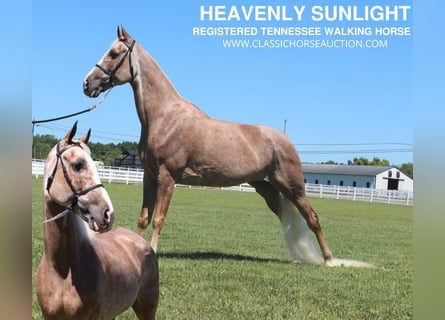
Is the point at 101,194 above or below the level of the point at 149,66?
below

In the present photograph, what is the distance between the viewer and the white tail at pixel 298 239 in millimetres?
5391

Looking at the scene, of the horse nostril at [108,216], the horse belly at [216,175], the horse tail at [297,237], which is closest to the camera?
the horse nostril at [108,216]

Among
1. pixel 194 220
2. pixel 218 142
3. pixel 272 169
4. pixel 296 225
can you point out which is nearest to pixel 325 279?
pixel 296 225

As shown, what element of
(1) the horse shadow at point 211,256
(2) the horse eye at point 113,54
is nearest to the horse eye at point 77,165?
(2) the horse eye at point 113,54

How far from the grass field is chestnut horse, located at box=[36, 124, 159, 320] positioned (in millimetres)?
1235

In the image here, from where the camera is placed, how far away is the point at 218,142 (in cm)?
492

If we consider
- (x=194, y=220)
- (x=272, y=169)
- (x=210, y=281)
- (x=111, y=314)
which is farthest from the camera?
(x=194, y=220)

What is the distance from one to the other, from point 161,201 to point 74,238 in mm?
2061

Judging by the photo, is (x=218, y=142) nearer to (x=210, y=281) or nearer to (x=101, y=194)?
(x=210, y=281)

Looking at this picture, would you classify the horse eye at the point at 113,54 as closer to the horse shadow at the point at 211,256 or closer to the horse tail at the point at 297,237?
the horse shadow at the point at 211,256

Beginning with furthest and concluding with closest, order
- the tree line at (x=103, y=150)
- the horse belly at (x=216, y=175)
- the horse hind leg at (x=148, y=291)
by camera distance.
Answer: the horse belly at (x=216, y=175), the tree line at (x=103, y=150), the horse hind leg at (x=148, y=291)

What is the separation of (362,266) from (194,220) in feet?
14.1

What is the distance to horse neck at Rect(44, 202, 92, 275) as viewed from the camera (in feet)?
8.20

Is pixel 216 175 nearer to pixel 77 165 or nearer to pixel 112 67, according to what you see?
pixel 112 67
